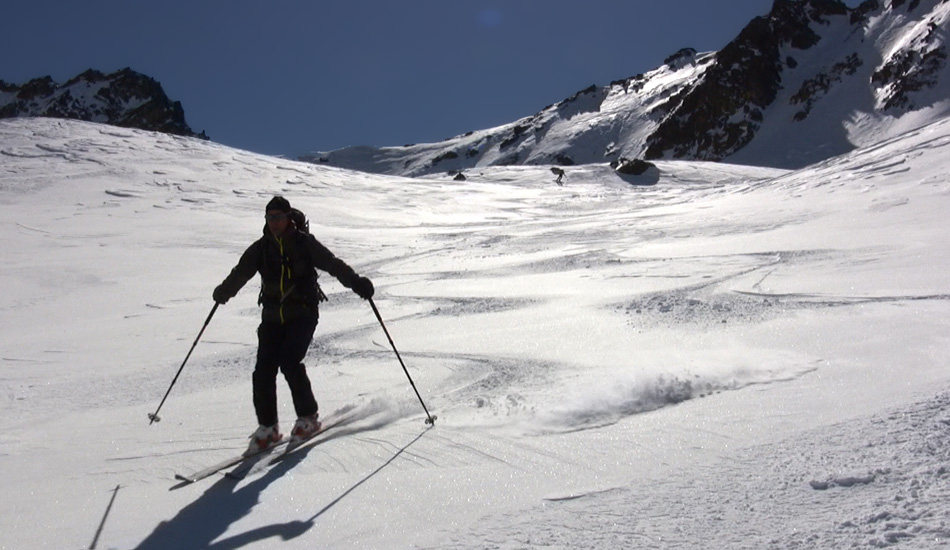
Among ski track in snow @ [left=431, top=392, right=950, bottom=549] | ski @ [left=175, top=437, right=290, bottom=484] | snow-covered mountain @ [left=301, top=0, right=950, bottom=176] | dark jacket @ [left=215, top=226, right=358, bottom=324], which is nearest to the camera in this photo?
ski track in snow @ [left=431, top=392, right=950, bottom=549]

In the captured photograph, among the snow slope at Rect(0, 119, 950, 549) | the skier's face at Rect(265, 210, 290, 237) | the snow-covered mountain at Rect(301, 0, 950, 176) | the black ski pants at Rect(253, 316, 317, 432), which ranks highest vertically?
the snow-covered mountain at Rect(301, 0, 950, 176)

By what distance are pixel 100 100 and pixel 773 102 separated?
135 meters

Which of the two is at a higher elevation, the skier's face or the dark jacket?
the skier's face

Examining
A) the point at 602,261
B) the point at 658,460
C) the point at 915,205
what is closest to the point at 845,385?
the point at 658,460

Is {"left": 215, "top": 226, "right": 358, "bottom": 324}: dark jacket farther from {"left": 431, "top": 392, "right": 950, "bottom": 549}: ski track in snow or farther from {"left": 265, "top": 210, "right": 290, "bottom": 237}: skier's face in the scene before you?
{"left": 431, "top": 392, "right": 950, "bottom": 549}: ski track in snow

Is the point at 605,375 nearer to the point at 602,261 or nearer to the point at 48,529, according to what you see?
the point at 48,529

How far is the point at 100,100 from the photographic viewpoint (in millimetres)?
152375

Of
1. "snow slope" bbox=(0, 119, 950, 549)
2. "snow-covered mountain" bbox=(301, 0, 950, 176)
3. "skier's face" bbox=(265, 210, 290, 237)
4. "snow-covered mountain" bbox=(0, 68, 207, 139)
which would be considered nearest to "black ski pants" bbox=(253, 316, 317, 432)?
"snow slope" bbox=(0, 119, 950, 549)

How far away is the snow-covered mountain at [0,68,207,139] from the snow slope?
491 ft

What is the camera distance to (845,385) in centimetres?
374

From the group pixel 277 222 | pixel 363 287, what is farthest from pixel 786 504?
pixel 277 222

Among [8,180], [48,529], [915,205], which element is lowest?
[48,529]

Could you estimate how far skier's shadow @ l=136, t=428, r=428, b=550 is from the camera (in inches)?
111

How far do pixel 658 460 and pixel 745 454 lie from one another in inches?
14.5
